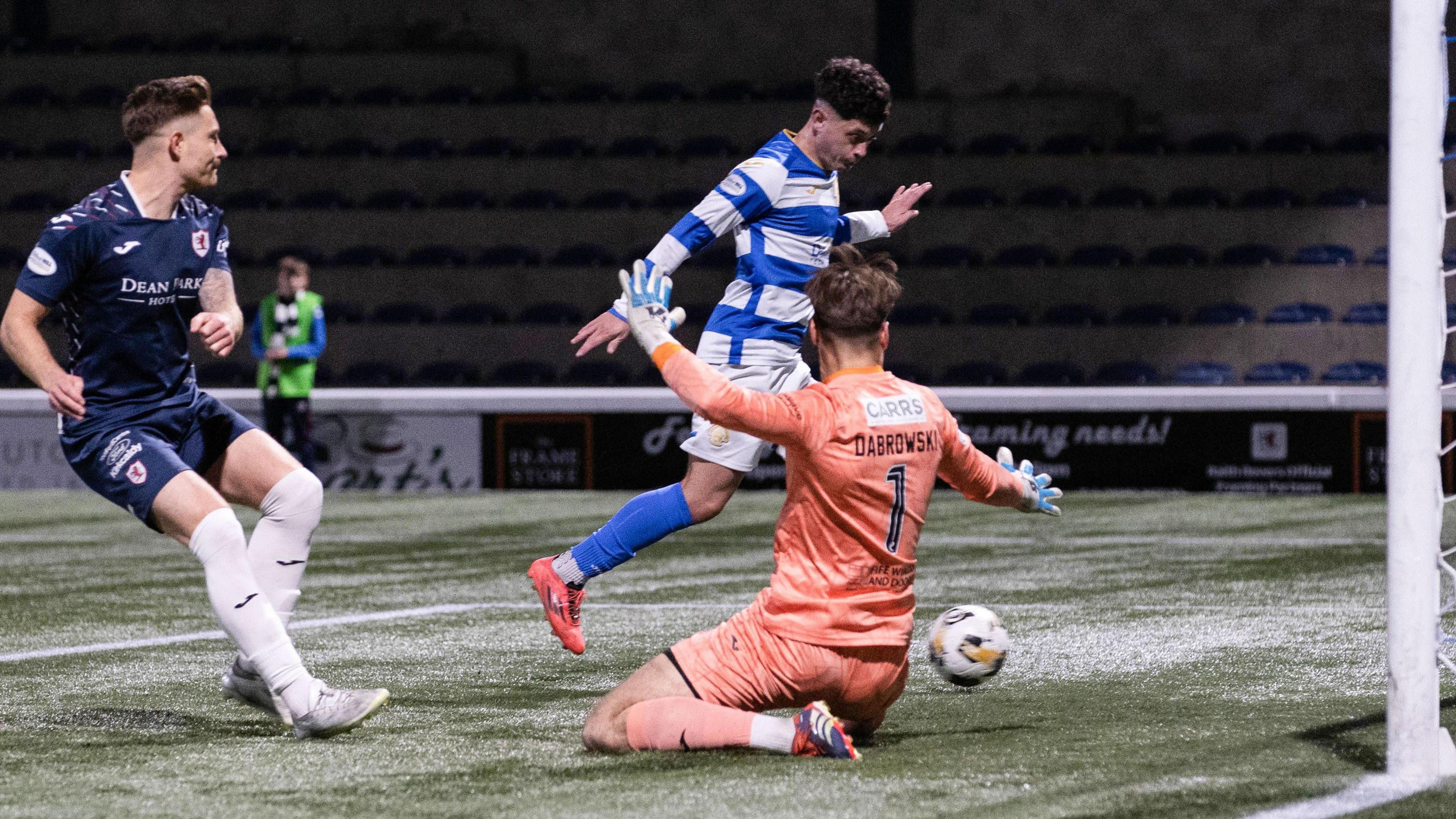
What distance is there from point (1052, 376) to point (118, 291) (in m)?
15.1

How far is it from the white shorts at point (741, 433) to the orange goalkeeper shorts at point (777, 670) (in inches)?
47.5

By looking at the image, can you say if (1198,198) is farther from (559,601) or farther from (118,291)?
(118,291)

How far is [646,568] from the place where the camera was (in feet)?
32.0

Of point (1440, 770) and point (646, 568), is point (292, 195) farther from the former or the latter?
point (1440, 770)

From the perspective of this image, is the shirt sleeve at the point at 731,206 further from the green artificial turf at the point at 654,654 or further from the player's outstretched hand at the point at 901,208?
the green artificial turf at the point at 654,654

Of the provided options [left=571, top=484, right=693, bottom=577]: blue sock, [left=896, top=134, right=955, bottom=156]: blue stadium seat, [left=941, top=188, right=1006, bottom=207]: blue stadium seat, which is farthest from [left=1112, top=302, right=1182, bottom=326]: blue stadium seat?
[left=571, top=484, right=693, bottom=577]: blue sock

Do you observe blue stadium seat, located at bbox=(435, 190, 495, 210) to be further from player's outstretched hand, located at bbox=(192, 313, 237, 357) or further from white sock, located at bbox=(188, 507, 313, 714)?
white sock, located at bbox=(188, 507, 313, 714)

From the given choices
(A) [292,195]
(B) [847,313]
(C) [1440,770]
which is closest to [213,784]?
(B) [847,313]

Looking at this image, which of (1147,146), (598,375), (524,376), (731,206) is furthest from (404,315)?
(731,206)

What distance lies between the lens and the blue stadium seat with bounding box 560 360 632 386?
19.7 metres

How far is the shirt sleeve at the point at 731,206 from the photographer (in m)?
5.57

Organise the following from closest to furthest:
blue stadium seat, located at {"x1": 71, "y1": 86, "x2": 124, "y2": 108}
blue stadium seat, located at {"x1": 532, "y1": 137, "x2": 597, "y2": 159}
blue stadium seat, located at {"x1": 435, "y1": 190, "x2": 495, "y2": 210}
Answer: blue stadium seat, located at {"x1": 435, "y1": 190, "x2": 495, "y2": 210}, blue stadium seat, located at {"x1": 532, "y1": 137, "x2": 597, "y2": 159}, blue stadium seat, located at {"x1": 71, "y1": 86, "x2": 124, "y2": 108}

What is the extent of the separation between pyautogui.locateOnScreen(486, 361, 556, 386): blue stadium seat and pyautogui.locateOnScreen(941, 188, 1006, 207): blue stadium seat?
5.07m

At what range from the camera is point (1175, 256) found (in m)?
20.1
